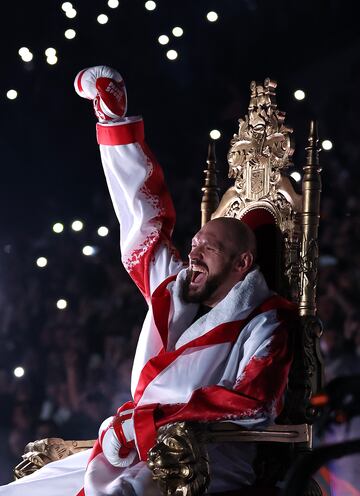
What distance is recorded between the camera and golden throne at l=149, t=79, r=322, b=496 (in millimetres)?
2359

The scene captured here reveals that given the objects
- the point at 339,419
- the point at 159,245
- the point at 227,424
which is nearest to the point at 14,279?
the point at 159,245

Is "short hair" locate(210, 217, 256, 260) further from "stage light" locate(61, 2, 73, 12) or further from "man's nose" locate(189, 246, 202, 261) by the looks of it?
"stage light" locate(61, 2, 73, 12)

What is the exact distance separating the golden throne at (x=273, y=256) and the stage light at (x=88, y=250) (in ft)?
5.62

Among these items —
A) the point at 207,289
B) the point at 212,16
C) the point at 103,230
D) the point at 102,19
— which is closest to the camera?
the point at 207,289

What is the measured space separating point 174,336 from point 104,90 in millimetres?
773

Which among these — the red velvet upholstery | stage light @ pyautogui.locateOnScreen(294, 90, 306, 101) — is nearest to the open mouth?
the red velvet upholstery

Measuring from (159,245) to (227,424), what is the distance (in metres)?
0.75

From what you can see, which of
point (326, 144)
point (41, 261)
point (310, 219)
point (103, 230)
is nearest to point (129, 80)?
point (103, 230)

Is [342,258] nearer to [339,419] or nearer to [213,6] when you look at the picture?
[213,6]

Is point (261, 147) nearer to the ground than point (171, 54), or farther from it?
nearer to the ground

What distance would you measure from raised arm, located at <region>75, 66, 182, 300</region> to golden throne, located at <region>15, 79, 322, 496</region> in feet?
0.85

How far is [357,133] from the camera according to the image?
158 inches

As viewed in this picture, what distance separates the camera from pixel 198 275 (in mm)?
2824

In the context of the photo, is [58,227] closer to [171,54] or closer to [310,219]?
[171,54]
